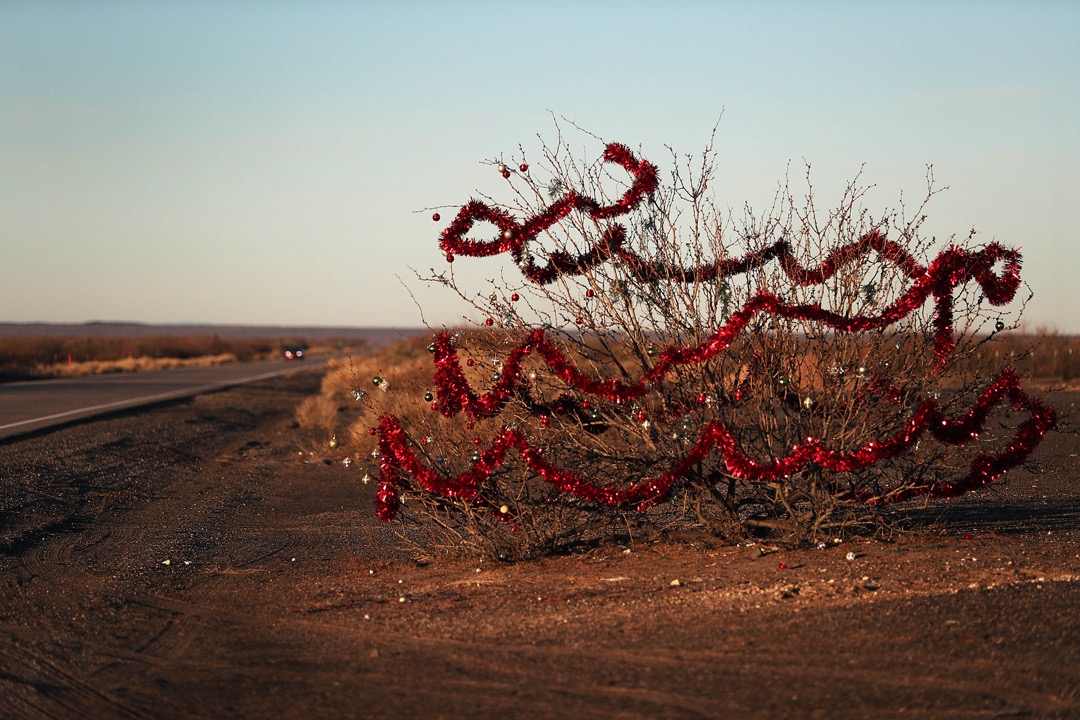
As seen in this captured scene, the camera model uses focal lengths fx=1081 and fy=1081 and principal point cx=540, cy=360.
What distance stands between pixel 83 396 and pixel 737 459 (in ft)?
75.4

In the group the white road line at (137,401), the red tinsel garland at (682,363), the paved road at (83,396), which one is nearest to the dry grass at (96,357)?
the white road line at (137,401)

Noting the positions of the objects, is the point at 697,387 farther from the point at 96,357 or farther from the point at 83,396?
the point at 96,357

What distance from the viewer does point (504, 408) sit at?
785cm

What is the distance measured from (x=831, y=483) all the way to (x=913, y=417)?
0.85m

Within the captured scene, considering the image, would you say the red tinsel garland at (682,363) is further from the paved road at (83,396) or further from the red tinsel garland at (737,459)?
the paved road at (83,396)

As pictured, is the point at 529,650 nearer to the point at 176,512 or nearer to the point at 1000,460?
the point at 1000,460

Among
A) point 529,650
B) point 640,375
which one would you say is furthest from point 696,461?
point 529,650

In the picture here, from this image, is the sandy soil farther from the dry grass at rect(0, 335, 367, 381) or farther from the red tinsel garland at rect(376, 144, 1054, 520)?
the dry grass at rect(0, 335, 367, 381)

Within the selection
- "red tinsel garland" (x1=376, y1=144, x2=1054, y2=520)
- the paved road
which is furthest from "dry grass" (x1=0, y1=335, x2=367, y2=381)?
"red tinsel garland" (x1=376, y1=144, x2=1054, y2=520)

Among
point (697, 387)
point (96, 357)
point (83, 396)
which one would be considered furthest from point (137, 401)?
point (96, 357)

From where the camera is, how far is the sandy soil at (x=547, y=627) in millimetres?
4625

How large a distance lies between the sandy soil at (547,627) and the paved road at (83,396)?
1030 cm

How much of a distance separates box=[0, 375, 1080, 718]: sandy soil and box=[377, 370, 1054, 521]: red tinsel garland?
0.49 metres

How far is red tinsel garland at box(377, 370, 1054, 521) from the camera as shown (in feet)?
22.3
